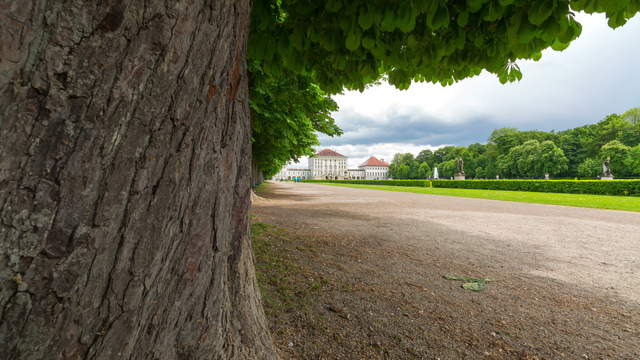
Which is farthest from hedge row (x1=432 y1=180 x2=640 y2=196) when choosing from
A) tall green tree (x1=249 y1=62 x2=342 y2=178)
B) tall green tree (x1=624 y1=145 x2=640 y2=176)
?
tall green tree (x1=624 y1=145 x2=640 y2=176)

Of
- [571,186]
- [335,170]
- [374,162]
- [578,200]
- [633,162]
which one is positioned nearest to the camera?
[578,200]

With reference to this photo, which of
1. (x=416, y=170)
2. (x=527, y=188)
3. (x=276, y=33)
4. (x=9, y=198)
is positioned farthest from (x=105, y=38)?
(x=416, y=170)

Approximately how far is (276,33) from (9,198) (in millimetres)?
2484

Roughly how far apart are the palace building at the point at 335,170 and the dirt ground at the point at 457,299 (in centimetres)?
13262

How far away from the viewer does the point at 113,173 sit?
2.91 feet

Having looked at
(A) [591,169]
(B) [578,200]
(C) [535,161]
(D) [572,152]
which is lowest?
(B) [578,200]

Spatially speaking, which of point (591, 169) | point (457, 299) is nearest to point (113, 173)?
point (457, 299)

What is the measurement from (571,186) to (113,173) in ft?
113

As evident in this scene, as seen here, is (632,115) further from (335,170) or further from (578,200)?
(335,170)

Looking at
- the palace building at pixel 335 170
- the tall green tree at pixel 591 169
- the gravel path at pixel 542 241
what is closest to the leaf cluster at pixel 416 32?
the gravel path at pixel 542 241

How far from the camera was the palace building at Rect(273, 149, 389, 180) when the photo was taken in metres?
144

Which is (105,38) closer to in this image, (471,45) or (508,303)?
(471,45)

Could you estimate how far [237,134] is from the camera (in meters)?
1.40

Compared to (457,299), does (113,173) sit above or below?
above
